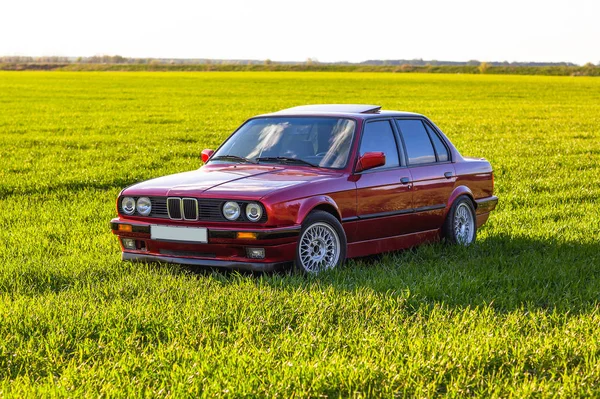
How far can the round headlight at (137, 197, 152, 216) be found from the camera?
25.2 feet

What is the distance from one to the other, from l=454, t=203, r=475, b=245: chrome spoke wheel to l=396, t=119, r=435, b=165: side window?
2.14ft

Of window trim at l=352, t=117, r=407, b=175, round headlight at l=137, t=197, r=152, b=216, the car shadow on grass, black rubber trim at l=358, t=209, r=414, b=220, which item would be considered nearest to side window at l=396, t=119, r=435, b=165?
window trim at l=352, t=117, r=407, b=175

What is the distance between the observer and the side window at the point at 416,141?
8.98 meters

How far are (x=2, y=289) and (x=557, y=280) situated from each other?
173 inches

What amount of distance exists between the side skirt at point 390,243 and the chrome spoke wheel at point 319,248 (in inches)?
10.6

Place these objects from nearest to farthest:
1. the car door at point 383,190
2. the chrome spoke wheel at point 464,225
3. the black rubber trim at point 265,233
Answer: the black rubber trim at point 265,233
the car door at point 383,190
the chrome spoke wheel at point 464,225

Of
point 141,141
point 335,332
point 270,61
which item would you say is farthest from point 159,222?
point 270,61

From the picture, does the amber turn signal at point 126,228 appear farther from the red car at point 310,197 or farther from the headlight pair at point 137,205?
the headlight pair at point 137,205

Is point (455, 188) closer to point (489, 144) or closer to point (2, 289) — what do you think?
point (2, 289)

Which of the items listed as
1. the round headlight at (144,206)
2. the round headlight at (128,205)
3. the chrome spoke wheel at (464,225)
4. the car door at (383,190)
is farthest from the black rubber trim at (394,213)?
the round headlight at (128,205)

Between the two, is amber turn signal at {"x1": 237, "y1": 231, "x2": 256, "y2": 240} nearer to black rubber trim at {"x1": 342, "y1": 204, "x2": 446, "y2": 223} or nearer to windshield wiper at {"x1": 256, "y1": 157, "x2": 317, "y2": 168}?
black rubber trim at {"x1": 342, "y1": 204, "x2": 446, "y2": 223}

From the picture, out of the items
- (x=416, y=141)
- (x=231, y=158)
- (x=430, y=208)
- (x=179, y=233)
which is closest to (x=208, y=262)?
(x=179, y=233)

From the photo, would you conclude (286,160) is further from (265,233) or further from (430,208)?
(430,208)

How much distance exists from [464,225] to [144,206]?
355cm
